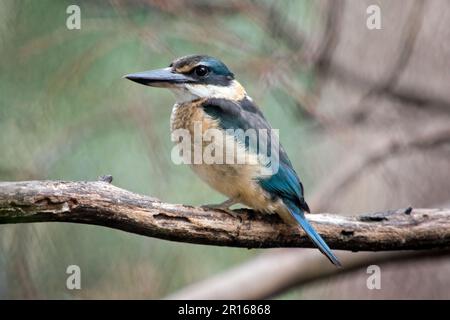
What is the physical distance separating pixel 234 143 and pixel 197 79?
0.39 meters

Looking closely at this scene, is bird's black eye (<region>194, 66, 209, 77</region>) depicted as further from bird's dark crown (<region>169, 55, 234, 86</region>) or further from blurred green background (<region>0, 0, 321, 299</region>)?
blurred green background (<region>0, 0, 321, 299</region>)

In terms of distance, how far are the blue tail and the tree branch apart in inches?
3.0

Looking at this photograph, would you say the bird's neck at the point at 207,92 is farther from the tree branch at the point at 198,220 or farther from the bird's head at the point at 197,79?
the tree branch at the point at 198,220

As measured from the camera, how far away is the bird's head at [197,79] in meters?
2.85

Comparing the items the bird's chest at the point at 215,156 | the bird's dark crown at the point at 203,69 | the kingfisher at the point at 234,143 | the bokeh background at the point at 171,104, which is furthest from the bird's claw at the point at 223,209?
the bird's dark crown at the point at 203,69

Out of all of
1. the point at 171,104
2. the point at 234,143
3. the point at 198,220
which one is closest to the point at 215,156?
the point at 234,143

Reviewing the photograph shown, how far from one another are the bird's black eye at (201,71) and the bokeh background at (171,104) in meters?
0.14

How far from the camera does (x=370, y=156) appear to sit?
11.6 ft

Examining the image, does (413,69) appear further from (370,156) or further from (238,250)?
(238,250)

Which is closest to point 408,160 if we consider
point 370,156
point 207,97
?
→ point 370,156

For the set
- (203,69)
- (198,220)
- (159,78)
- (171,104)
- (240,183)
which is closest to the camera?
(198,220)

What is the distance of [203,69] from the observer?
293 centimetres

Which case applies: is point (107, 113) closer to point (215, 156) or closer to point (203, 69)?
point (203, 69)

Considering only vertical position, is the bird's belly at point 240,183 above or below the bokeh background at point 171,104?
below
